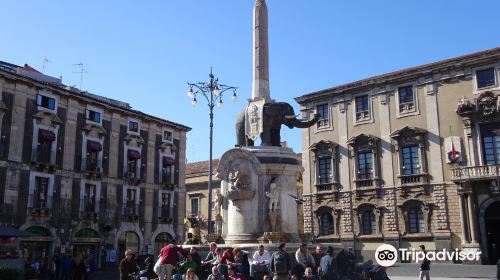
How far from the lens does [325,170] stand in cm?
4019

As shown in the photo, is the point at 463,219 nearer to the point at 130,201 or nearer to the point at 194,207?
the point at 130,201

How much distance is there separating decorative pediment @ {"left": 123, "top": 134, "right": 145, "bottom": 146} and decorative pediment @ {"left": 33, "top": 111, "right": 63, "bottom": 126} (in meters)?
6.31

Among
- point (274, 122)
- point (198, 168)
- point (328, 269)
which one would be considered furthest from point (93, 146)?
point (328, 269)

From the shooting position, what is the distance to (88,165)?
37.2 metres

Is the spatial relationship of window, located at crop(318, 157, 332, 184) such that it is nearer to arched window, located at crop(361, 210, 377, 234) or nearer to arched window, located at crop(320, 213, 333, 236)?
arched window, located at crop(320, 213, 333, 236)

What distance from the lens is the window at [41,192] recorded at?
32919 millimetres

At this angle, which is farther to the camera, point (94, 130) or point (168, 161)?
point (168, 161)

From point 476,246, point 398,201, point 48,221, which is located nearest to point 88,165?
point 48,221

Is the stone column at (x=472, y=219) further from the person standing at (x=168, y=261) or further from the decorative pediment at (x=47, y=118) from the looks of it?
the decorative pediment at (x=47, y=118)

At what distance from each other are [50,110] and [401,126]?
1004 inches

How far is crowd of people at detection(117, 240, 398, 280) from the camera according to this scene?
11.2 meters

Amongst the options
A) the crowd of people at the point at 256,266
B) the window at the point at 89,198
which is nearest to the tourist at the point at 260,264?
the crowd of people at the point at 256,266

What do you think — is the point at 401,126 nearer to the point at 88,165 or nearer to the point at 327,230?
the point at 327,230

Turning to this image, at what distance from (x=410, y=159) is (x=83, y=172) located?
24099 mm
